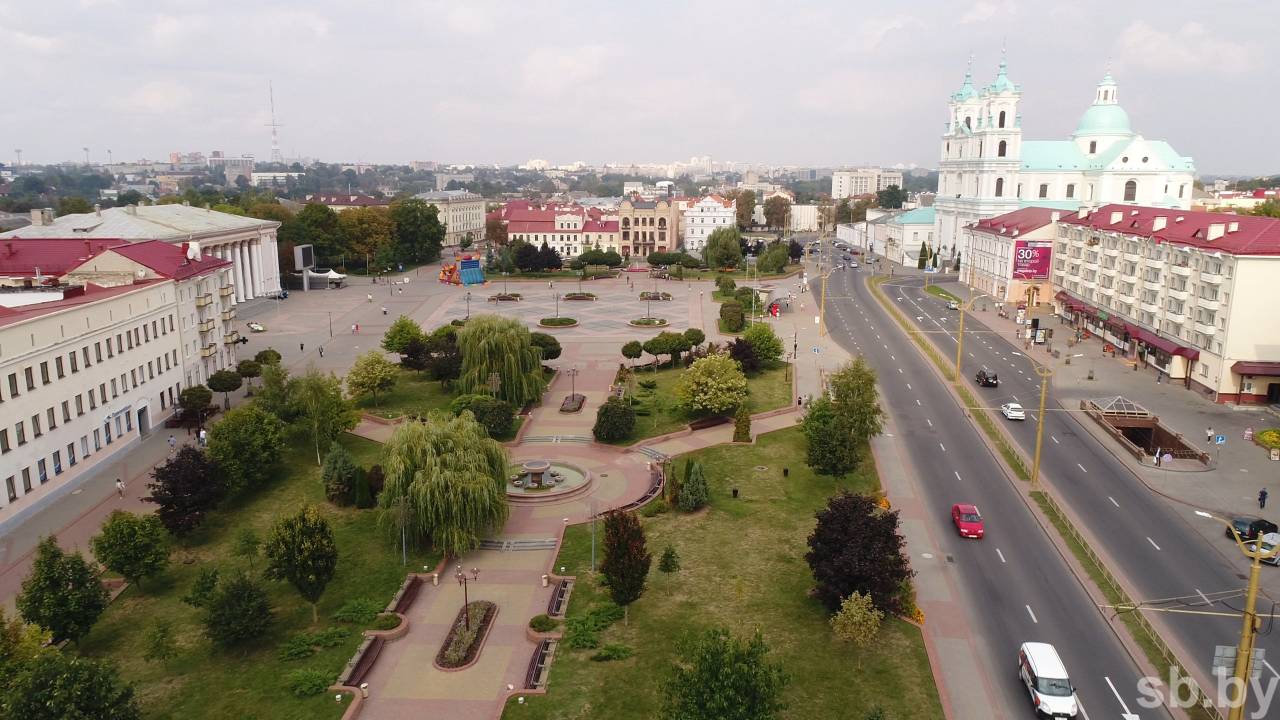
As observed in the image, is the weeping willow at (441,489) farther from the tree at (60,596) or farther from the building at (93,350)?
the building at (93,350)

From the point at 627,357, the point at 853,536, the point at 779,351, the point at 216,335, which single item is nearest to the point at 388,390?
the point at 216,335

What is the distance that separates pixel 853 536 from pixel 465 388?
33.0 meters

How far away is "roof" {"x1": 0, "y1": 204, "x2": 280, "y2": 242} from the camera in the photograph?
249ft

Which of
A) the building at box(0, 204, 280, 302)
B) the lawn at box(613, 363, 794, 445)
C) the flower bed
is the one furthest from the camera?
the building at box(0, 204, 280, 302)

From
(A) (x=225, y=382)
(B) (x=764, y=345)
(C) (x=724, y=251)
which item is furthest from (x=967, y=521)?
(C) (x=724, y=251)

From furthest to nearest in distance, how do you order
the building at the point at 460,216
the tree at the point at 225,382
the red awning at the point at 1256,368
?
the building at the point at 460,216 < the tree at the point at 225,382 < the red awning at the point at 1256,368

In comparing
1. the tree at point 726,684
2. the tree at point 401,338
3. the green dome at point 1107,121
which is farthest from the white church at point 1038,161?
the tree at point 726,684

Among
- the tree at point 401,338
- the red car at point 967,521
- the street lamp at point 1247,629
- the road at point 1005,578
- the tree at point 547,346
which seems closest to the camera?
the street lamp at point 1247,629

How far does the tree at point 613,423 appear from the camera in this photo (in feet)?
164

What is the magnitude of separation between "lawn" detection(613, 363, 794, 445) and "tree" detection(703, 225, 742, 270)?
67.1 m

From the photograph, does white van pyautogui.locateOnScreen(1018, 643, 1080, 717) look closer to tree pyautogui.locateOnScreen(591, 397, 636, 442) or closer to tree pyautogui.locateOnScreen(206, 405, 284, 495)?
tree pyautogui.locateOnScreen(591, 397, 636, 442)

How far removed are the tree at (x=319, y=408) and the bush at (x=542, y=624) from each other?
21.8m

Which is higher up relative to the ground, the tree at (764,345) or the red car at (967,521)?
the tree at (764,345)

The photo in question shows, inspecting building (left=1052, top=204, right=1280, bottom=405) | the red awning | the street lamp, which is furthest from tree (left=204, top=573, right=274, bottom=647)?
building (left=1052, top=204, right=1280, bottom=405)
